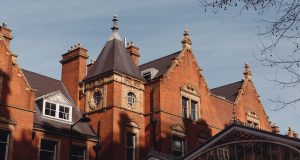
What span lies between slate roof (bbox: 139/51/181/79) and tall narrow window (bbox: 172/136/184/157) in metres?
5.02

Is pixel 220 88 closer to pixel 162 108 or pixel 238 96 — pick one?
pixel 238 96

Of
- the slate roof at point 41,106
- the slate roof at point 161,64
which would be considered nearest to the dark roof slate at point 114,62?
the slate roof at point 161,64

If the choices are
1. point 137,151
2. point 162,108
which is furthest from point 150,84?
point 137,151

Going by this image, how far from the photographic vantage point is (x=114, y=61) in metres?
34.2

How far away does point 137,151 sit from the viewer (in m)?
32.5

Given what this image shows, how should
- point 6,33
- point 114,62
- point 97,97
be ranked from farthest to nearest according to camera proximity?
point 114,62, point 97,97, point 6,33

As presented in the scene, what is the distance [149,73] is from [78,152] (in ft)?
28.8

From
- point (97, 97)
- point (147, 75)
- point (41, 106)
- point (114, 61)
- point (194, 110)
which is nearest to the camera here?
point (41, 106)

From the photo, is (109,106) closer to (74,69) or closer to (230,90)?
(74,69)

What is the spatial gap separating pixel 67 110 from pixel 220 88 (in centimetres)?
2119

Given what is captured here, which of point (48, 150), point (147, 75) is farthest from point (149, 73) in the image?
point (48, 150)

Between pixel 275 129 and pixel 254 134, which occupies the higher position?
pixel 275 129

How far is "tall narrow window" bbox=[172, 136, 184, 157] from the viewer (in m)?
33.8

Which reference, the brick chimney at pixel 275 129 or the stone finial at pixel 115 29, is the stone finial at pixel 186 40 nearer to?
the stone finial at pixel 115 29
